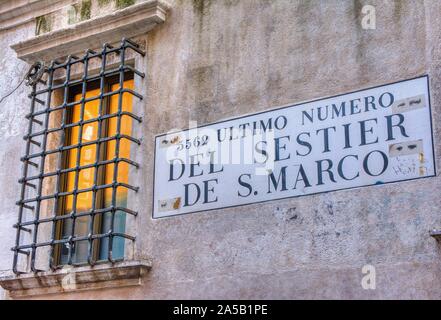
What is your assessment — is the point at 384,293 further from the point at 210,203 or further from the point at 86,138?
the point at 86,138

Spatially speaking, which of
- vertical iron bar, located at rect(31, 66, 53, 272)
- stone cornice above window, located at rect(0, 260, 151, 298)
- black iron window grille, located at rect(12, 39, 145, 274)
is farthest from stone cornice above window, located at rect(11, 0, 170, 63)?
stone cornice above window, located at rect(0, 260, 151, 298)

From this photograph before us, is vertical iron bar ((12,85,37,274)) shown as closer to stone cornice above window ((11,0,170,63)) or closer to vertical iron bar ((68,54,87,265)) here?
stone cornice above window ((11,0,170,63))

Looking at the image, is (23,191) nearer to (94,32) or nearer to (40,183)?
(40,183)

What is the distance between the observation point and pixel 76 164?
664 centimetres

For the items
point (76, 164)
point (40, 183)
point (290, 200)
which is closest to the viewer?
point (290, 200)

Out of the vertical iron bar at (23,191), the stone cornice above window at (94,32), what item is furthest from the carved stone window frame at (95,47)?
the vertical iron bar at (23,191)

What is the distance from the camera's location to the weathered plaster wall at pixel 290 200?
5.21 m

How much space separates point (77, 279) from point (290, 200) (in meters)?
1.80

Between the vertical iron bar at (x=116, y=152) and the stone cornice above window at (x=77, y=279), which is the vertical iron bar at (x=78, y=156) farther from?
the vertical iron bar at (x=116, y=152)

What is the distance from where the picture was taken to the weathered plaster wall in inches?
205

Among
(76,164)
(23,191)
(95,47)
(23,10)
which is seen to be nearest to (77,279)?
(76,164)

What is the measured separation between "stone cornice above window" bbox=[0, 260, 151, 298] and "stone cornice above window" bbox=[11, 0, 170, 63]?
1.91 meters

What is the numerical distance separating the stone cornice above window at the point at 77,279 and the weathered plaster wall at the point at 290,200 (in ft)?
0.24

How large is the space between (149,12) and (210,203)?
1.73 meters
